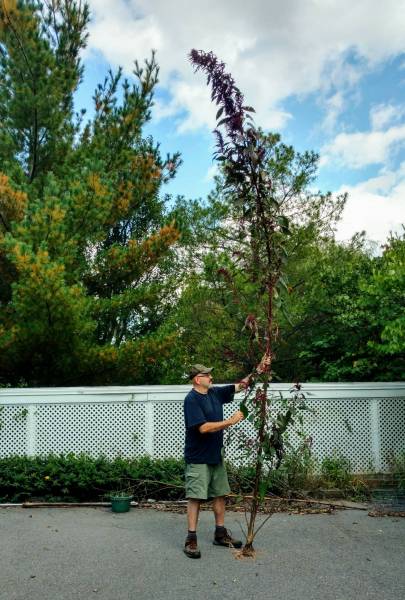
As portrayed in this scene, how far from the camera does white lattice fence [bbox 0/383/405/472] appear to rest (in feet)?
28.8

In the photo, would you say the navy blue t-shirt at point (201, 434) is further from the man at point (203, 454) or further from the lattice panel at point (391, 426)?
the lattice panel at point (391, 426)

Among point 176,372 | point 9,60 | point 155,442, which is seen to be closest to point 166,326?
point 176,372

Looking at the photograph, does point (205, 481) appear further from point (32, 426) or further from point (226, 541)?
point (32, 426)

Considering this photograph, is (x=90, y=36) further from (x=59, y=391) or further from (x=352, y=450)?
(x=352, y=450)

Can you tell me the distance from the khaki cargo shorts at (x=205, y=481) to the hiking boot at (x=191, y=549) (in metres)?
0.39

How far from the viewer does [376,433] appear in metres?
8.95

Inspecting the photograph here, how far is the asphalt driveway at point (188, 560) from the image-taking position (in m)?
4.35

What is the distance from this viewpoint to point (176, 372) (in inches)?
504

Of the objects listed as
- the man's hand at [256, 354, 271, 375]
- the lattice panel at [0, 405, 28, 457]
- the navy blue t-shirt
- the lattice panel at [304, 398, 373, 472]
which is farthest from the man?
the lattice panel at [0, 405, 28, 457]

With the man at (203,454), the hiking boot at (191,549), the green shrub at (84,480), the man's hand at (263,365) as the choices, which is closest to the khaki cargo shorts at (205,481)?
the man at (203,454)

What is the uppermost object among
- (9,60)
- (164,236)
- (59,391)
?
(9,60)

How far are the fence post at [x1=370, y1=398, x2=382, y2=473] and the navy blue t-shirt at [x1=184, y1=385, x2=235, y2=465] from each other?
4.28 metres

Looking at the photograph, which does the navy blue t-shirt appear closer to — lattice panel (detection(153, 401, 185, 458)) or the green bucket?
the green bucket

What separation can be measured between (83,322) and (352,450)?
4.81m
